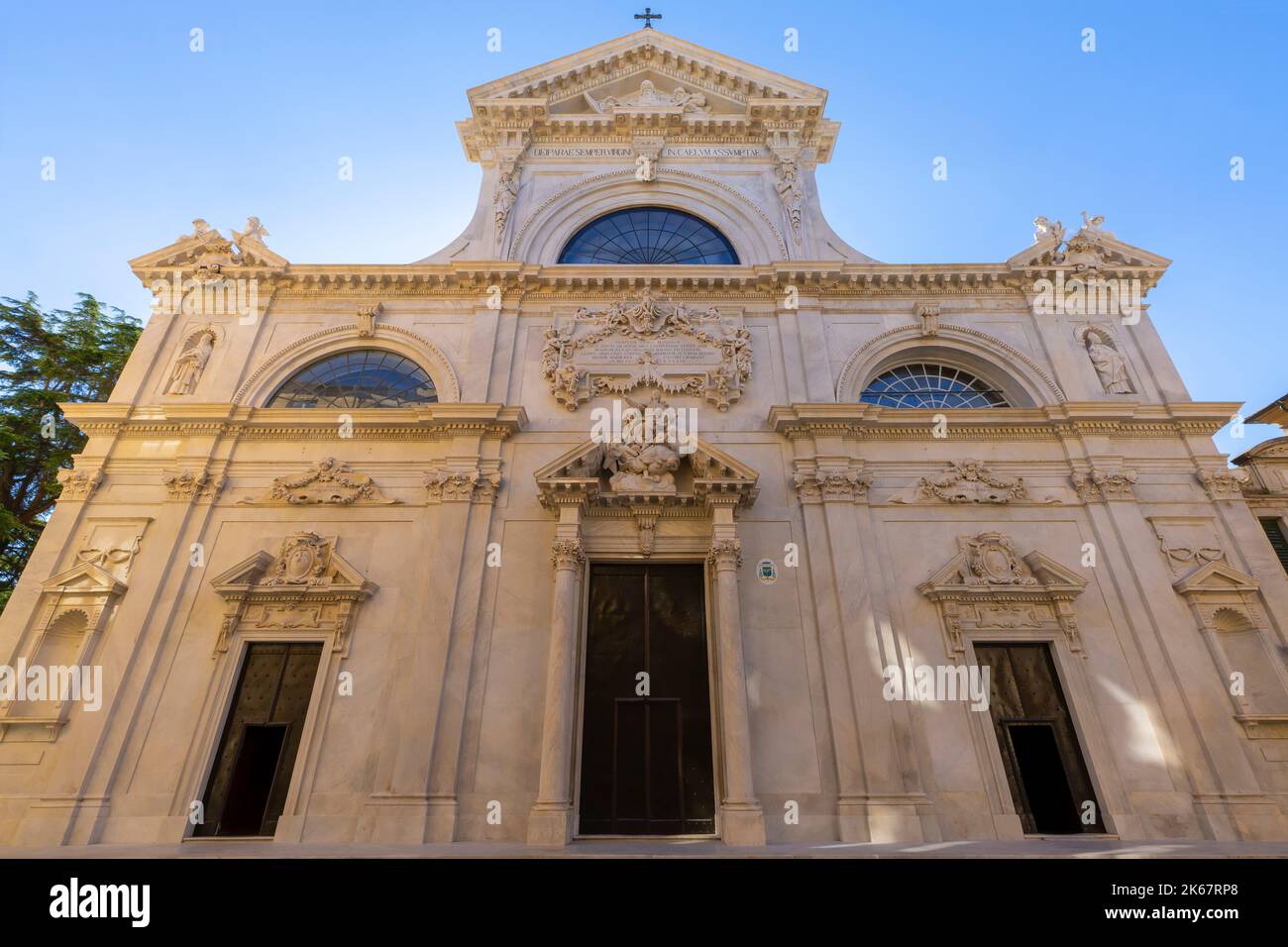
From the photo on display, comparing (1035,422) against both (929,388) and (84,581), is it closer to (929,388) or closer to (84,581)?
(929,388)

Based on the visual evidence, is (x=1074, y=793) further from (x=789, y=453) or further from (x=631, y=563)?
(x=631, y=563)

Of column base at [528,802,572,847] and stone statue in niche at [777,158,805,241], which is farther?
stone statue in niche at [777,158,805,241]

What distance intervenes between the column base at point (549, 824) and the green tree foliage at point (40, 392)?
60.4ft

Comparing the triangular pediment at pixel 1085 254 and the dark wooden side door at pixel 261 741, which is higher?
the triangular pediment at pixel 1085 254

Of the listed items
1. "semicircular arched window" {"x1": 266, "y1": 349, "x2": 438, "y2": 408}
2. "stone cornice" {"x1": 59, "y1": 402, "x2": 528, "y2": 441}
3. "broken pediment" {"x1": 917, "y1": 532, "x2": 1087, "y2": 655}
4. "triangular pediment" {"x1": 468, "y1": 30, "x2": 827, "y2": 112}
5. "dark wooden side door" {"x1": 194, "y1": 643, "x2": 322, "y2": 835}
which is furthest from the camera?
"triangular pediment" {"x1": 468, "y1": 30, "x2": 827, "y2": 112}

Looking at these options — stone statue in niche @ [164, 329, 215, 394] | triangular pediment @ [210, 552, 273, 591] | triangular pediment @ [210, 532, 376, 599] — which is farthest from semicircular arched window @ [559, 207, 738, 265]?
triangular pediment @ [210, 552, 273, 591]

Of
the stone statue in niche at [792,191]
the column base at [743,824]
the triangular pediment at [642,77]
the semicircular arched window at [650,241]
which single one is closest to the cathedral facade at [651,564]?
the column base at [743,824]

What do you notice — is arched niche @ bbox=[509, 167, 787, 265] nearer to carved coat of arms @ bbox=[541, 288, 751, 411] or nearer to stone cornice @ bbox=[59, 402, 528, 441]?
carved coat of arms @ bbox=[541, 288, 751, 411]

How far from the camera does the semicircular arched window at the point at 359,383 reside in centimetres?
1594

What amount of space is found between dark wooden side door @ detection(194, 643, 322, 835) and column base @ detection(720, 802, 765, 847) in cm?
794

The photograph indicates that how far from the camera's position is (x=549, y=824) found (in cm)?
1037

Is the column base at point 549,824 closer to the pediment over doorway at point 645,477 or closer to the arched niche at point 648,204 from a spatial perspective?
the pediment over doorway at point 645,477

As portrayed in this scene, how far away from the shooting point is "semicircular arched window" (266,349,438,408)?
627 inches
